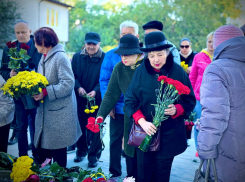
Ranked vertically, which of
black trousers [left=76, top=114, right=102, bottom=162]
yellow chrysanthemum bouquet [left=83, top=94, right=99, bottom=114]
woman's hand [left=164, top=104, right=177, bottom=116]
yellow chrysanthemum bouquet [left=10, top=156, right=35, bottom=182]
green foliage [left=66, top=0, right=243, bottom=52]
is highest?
green foliage [left=66, top=0, right=243, bottom=52]

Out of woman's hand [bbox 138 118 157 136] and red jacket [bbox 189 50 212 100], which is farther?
red jacket [bbox 189 50 212 100]

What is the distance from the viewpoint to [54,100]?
3631mm

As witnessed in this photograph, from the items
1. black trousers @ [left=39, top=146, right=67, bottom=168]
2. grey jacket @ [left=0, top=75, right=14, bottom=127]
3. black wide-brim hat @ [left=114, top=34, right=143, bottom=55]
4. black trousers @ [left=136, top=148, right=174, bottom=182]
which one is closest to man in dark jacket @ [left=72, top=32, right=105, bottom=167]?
black trousers @ [left=39, top=146, right=67, bottom=168]

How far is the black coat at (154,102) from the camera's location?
8.61 feet

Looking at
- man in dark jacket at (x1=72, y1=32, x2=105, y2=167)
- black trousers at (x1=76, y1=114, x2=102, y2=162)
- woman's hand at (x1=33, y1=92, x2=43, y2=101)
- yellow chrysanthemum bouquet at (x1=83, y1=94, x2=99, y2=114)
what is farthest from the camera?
man in dark jacket at (x1=72, y1=32, x2=105, y2=167)

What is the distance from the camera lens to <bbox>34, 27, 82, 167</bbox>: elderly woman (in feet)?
11.7

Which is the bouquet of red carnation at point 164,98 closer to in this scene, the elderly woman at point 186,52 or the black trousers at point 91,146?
the black trousers at point 91,146

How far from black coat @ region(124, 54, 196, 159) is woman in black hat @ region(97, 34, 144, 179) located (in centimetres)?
53

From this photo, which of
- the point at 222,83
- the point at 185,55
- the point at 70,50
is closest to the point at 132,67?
the point at 222,83

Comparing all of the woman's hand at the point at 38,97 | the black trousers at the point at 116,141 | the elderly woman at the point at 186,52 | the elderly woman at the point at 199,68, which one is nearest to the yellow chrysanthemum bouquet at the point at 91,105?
the black trousers at the point at 116,141

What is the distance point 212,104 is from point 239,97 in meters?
0.22

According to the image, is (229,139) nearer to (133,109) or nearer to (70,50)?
(133,109)

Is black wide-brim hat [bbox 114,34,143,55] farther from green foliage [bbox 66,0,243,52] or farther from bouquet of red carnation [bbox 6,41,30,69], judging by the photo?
green foliage [bbox 66,0,243,52]

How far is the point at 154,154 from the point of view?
2.74 meters
